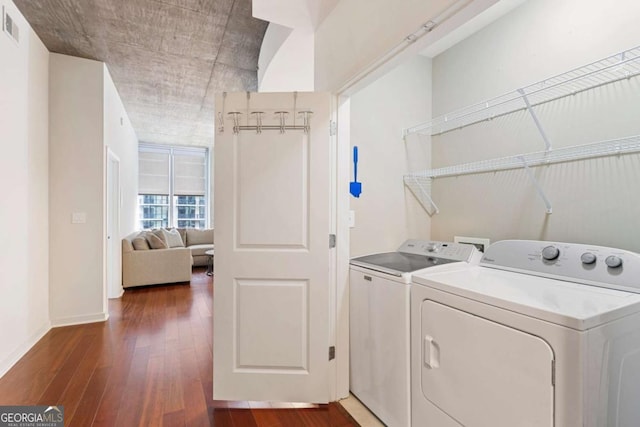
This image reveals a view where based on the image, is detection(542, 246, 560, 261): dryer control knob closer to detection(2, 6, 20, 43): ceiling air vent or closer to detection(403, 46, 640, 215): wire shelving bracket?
detection(403, 46, 640, 215): wire shelving bracket

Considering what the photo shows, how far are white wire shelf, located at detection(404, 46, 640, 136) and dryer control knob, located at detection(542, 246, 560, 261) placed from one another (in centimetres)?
81

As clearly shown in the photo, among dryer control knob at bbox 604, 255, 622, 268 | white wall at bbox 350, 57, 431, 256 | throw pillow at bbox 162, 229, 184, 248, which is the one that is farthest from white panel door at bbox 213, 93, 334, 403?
throw pillow at bbox 162, 229, 184, 248

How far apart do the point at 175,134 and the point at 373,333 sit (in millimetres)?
6541

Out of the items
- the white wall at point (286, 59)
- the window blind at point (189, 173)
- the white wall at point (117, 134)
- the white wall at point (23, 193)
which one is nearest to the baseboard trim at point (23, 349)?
the white wall at point (23, 193)

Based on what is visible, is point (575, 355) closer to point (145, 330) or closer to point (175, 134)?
point (145, 330)

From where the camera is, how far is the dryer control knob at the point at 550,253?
1.47 metres

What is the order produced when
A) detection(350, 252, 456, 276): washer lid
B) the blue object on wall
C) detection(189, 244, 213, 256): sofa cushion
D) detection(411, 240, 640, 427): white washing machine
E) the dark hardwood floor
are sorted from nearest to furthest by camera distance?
detection(411, 240, 640, 427): white washing machine → detection(350, 252, 456, 276): washer lid → the dark hardwood floor → the blue object on wall → detection(189, 244, 213, 256): sofa cushion

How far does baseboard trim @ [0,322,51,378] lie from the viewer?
2.29m

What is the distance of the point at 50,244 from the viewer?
3.18 m

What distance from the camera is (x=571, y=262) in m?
1.40

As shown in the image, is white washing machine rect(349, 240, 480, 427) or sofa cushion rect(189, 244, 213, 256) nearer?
white washing machine rect(349, 240, 480, 427)

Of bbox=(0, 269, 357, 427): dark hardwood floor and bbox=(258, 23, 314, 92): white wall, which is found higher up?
bbox=(258, 23, 314, 92): white wall

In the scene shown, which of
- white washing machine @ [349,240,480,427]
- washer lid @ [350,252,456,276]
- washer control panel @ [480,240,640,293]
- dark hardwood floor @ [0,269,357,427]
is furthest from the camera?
dark hardwood floor @ [0,269,357,427]

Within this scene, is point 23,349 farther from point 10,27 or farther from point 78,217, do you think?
point 10,27
